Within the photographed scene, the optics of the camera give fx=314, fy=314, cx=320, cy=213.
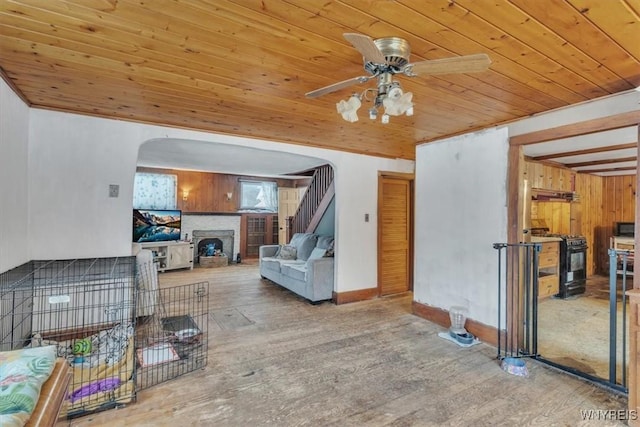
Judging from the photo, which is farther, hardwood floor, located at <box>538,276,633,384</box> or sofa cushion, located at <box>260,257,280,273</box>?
sofa cushion, located at <box>260,257,280,273</box>

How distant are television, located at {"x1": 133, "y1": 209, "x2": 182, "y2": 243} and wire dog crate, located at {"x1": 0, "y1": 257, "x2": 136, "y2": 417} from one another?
3.98 meters

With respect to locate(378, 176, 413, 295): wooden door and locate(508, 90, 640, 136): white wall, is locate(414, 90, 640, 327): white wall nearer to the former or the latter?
locate(508, 90, 640, 136): white wall

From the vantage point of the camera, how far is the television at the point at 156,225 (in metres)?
6.83

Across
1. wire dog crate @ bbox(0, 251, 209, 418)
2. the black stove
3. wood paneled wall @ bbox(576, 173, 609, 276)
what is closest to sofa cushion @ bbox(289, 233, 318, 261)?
wire dog crate @ bbox(0, 251, 209, 418)

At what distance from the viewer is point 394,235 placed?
5266 millimetres

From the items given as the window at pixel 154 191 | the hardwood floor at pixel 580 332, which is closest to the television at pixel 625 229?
the hardwood floor at pixel 580 332

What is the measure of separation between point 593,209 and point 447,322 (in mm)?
5222

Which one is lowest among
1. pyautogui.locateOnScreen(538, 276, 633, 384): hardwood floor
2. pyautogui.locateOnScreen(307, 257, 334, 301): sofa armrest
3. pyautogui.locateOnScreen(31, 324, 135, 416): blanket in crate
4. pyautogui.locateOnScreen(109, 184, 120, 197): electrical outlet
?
pyautogui.locateOnScreen(538, 276, 633, 384): hardwood floor

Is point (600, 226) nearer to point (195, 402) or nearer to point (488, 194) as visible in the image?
point (488, 194)

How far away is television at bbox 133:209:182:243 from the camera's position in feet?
22.4

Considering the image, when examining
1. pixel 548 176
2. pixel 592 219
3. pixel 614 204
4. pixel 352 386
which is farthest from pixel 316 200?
pixel 614 204

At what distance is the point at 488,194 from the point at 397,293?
2.52 meters

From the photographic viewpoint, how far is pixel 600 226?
670 cm

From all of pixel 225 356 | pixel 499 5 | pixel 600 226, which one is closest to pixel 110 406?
pixel 225 356
